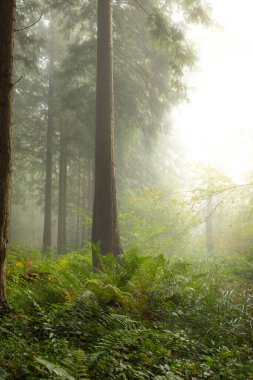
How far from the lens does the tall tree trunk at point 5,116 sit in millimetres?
4234

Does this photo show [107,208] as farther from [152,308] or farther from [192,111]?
[192,111]

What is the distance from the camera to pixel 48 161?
17.3m

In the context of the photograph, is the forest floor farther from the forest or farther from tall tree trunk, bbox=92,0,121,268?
tall tree trunk, bbox=92,0,121,268

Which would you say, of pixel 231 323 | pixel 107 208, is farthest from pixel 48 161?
pixel 231 323

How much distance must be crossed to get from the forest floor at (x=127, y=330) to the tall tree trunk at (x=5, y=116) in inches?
29.1

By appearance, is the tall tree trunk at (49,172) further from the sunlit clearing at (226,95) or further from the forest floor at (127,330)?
the forest floor at (127,330)

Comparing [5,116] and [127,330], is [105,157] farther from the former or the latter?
[127,330]

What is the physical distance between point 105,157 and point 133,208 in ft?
29.3

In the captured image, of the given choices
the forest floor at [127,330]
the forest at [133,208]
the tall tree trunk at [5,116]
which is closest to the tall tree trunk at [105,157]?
the forest at [133,208]

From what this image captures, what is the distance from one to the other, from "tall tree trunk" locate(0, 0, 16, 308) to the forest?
1 cm

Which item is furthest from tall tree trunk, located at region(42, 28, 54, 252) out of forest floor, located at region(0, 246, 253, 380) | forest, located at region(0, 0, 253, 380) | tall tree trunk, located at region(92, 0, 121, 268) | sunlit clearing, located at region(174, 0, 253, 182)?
forest floor, located at region(0, 246, 253, 380)

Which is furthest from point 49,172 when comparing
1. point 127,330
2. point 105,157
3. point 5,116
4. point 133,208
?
point 127,330

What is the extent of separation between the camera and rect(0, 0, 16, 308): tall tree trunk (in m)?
4.23

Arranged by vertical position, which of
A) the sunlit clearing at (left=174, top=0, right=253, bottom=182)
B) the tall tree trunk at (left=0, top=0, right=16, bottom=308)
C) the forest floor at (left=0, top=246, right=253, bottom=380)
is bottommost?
the forest floor at (left=0, top=246, right=253, bottom=380)
